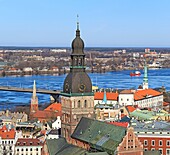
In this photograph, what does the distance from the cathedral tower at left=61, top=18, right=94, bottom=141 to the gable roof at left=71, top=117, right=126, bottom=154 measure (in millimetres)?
720

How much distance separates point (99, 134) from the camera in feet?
115

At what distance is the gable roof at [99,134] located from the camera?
33438 mm

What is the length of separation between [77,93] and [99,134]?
3944 millimetres

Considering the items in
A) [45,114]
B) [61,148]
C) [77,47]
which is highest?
[77,47]

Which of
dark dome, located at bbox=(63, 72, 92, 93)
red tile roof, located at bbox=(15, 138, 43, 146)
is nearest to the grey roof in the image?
dark dome, located at bbox=(63, 72, 92, 93)

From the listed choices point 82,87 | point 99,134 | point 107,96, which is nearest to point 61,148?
point 99,134

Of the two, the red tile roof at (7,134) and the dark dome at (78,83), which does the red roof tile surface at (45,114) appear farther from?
the dark dome at (78,83)

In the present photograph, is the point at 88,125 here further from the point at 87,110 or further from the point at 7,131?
the point at 7,131

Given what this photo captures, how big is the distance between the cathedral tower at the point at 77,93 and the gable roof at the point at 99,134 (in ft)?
2.36

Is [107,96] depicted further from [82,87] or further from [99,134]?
[99,134]

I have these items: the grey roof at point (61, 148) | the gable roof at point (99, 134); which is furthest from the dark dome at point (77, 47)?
the grey roof at point (61, 148)

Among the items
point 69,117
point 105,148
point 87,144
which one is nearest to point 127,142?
point 105,148

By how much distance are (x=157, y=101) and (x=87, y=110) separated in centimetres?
4882

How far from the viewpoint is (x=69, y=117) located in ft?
125
